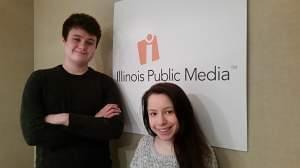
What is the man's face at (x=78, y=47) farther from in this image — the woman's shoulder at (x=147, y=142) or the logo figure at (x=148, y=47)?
the woman's shoulder at (x=147, y=142)

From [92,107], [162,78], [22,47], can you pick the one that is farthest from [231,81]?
[22,47]

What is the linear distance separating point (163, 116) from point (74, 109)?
694 millimetres

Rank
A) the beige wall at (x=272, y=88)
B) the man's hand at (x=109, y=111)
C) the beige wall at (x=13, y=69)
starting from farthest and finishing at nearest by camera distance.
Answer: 1. the beige wall at (x=13, y=69)
2. the man's hand at (x=109, y=111)
3. the beige wall at (x=272, y=88)

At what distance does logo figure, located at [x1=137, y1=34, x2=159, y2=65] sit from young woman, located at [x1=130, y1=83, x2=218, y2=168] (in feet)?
1.19

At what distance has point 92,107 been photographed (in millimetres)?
1866

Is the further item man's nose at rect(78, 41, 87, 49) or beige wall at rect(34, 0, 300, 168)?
man's nose at rect(78, 41, 87, 49)

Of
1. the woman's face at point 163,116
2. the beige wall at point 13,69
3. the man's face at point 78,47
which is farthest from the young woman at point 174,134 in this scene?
the beige wall at point 13,69

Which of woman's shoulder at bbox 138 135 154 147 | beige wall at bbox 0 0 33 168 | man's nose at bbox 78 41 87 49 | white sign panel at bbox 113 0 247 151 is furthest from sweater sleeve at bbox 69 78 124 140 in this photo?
beige wall at bbox 0 0 33 168

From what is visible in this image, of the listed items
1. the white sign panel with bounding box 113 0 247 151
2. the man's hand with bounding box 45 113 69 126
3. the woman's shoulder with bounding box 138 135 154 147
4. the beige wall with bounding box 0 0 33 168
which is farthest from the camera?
the beige wall with bounding box 0 0 33 168

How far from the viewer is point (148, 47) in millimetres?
1771

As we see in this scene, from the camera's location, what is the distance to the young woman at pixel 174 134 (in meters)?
1.35

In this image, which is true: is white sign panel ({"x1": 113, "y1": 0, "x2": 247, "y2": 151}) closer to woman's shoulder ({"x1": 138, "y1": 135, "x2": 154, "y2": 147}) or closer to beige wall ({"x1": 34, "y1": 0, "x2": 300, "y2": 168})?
beige wall ({"x1": 34, "y1": 0, "x2": 300, "y2": 168})

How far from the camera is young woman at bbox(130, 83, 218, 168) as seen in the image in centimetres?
135

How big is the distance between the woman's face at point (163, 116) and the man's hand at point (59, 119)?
54cm
